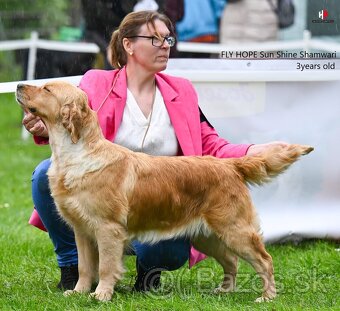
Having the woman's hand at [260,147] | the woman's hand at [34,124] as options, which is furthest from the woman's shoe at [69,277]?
the woman's hand at [260,147]

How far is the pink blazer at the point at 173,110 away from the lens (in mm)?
4809

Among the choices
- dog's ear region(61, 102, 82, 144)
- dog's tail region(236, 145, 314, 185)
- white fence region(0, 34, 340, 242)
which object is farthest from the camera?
white fence region(0, 34, 340, 242)

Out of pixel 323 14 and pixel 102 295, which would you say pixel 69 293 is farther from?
pixel 323 14

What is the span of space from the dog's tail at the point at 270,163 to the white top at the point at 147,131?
0.46 meters

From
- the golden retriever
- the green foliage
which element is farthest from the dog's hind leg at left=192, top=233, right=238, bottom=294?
the green foliage

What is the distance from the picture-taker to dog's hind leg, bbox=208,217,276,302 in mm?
4539

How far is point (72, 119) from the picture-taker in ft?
14.3

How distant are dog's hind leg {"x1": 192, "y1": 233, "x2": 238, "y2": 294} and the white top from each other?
487 millimetres

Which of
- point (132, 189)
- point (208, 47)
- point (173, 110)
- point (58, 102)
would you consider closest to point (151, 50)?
point (173, 110)

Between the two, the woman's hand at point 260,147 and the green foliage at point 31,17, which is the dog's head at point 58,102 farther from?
the green foliage at point 31,17

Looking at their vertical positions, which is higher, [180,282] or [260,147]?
[260,147]

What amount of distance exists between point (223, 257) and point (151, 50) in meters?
1.13

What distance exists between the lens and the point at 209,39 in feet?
34.8

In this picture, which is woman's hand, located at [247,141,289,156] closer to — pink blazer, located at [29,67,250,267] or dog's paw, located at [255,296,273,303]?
pink blazer, located at [29,67,250,267]
